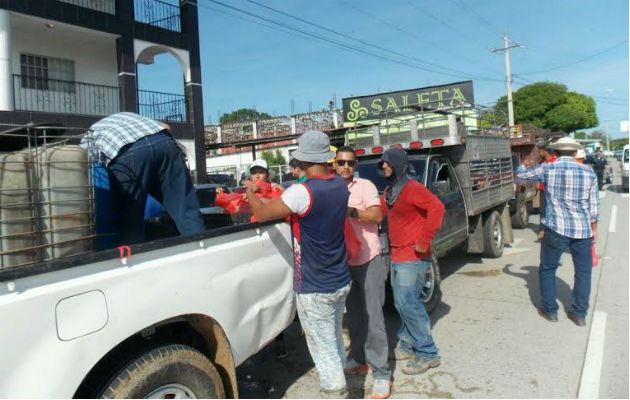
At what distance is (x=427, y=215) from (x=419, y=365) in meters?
1.23

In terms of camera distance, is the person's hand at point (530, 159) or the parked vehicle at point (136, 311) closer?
the parked vehicle at point (136, 311)

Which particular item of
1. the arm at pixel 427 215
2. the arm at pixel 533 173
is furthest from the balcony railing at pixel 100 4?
the arm at pixel 427 215

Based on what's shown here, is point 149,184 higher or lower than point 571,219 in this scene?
higher

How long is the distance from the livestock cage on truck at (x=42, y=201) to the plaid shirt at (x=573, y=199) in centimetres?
433

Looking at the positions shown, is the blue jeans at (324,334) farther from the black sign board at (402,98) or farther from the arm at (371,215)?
the black sign board at (402,98)

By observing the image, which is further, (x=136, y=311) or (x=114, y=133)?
(x=114, y=133)

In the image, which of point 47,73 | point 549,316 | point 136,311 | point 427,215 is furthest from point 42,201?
point 47,73

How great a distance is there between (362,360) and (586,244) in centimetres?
262

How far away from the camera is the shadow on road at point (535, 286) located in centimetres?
568

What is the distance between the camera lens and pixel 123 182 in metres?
3.01

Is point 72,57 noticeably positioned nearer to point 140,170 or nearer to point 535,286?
point 140,170

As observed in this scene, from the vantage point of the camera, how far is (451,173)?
671 cm

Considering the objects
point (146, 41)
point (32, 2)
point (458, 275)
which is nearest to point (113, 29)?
point (146, 41)

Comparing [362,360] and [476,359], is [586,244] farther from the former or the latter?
[362,360]
